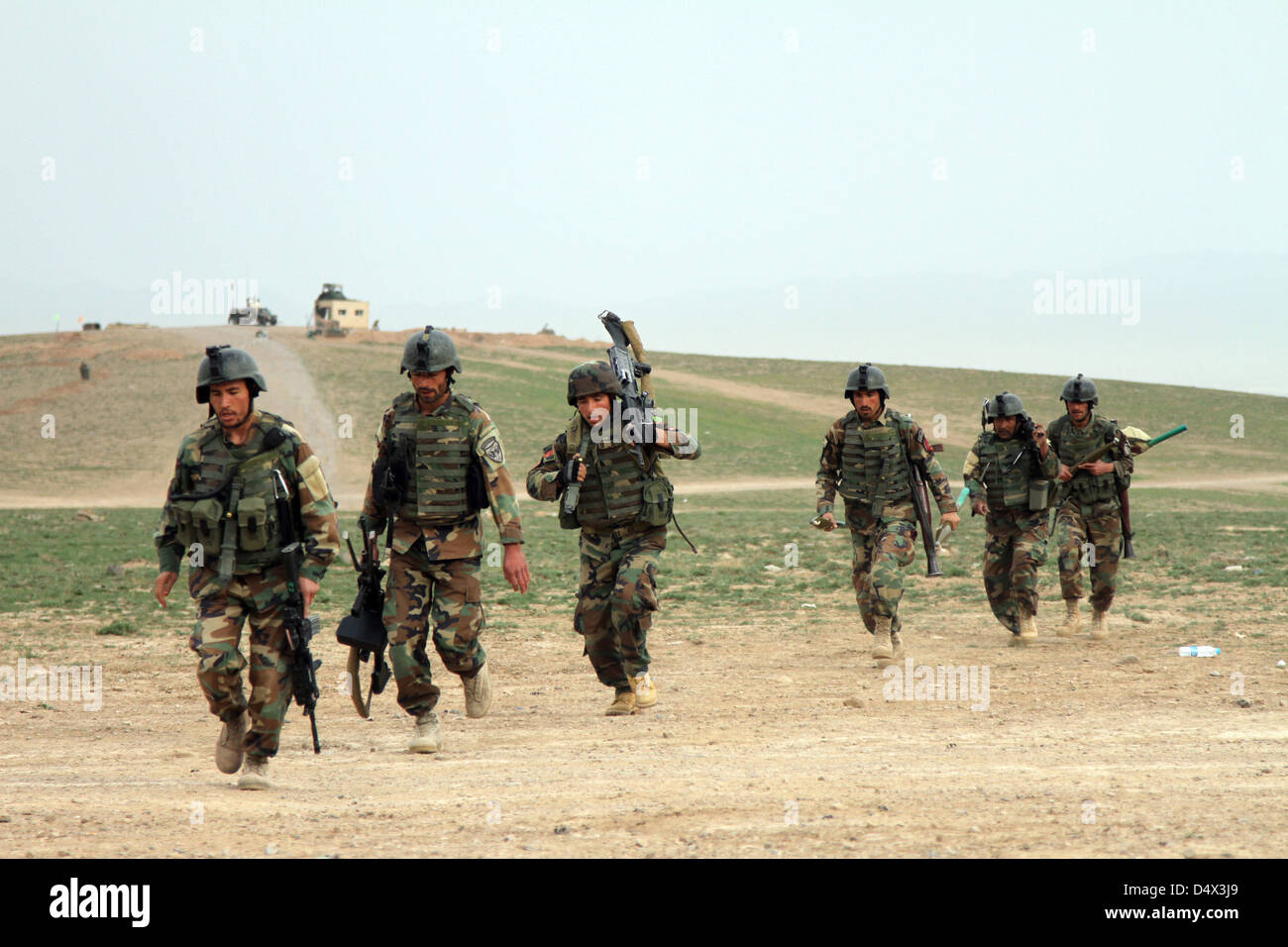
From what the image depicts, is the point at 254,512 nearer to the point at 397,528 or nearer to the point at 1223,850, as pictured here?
the point at 397,528

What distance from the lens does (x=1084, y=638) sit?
11898mm

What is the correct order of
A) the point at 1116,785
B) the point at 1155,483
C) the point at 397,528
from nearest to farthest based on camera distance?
the point at 1116,785, the point at 397,528, the point at 1155,483

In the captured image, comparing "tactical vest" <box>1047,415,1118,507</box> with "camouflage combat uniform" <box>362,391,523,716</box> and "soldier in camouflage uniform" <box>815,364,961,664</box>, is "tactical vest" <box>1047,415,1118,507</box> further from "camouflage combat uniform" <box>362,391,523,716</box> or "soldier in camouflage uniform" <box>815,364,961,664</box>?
"camouflage combat uniform" <box>362,391,523,716</box>

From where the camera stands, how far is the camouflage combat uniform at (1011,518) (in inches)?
452

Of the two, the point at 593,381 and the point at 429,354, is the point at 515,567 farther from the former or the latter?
the point at 593,381

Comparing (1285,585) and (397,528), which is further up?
(397,528)

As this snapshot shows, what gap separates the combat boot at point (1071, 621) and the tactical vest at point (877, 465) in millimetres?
2676

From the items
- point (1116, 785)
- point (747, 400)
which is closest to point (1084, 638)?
point (1116, 785)

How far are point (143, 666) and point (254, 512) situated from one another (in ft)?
17.6

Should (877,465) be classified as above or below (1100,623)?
above

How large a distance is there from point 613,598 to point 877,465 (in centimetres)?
323

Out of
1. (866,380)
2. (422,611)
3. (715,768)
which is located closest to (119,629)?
(422,611)

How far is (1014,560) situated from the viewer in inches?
455
